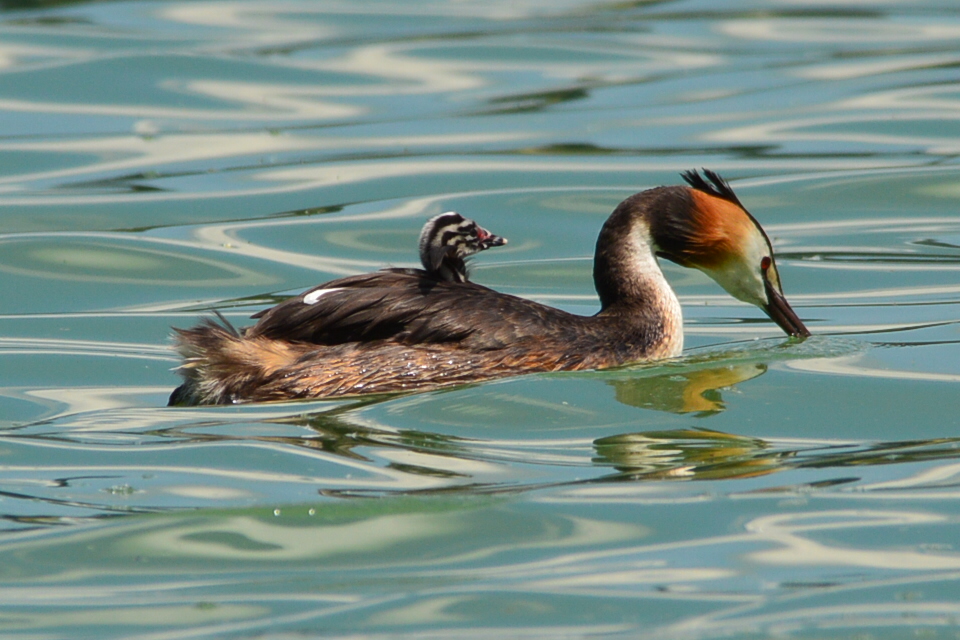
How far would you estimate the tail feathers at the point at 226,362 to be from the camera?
6770 mm

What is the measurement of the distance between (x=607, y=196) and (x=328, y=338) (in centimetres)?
532

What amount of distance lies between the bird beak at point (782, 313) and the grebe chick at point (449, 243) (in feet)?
4.56

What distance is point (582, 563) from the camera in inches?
191

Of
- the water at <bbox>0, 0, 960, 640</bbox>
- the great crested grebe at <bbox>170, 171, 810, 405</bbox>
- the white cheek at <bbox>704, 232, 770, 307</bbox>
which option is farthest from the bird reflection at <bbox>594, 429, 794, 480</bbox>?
the white cheek at <bbox>704, 232, 770, 307</bbox>

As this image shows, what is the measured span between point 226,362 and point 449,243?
126 centimetres

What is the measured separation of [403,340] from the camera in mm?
6852

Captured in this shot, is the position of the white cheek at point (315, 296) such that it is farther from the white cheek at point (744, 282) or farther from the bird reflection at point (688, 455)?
the white cheek at point (744, 282)

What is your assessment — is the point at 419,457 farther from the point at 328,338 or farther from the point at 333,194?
the point at 333,194

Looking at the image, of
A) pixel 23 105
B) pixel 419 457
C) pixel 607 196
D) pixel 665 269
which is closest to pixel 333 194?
pixel 607 196

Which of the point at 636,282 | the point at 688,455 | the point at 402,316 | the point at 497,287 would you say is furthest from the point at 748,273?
the point at 497,287

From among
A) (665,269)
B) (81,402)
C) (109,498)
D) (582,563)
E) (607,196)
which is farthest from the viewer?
(607,196)

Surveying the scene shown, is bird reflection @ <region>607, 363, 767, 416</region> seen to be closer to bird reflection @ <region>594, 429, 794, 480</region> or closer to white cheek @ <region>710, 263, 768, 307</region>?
bird reflection @ <region>594, 429, 794, 480</region>

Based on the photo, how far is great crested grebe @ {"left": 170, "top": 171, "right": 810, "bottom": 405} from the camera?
22.2ft

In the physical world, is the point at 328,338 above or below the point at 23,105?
below
